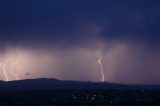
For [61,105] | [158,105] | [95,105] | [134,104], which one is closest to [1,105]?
[61,105]

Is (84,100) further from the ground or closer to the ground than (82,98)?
closer to the ground

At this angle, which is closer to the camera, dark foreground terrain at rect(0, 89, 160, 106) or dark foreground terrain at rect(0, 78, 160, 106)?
dark foreground terrain at rect(0, 89, 160, 106)

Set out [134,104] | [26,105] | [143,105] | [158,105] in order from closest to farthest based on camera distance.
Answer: [158,105] → [143,105] → [134,104] → [26,105]

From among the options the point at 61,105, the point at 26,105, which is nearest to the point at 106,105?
the point at 61,105

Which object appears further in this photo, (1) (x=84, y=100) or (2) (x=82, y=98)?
(2) (x=82, y=98)

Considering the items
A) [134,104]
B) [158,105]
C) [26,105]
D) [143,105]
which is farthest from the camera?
[26,105]

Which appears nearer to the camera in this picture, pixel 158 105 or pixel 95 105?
pixel 158 105

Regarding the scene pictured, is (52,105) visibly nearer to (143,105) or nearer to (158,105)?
(143,105)

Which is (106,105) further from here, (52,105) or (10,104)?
(10,104)

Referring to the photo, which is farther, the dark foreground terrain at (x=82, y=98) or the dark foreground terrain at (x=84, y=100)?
the dark foreground terrain at (x=82, y=98)
